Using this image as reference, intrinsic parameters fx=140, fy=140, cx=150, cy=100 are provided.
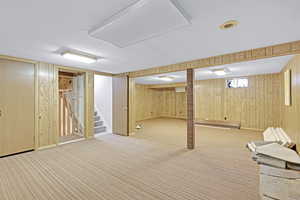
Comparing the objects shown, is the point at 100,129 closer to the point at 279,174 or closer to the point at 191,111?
the point at 191,111

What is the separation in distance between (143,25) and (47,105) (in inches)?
138

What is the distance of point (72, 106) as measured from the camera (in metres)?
5.51

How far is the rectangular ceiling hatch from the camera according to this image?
4.65ft

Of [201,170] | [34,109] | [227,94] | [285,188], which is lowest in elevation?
[201,170]

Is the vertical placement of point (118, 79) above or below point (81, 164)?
→ above

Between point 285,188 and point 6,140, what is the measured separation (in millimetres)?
4941

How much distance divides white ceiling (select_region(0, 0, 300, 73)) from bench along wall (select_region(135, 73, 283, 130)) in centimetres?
407

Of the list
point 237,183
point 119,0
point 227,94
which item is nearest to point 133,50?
point 119,0

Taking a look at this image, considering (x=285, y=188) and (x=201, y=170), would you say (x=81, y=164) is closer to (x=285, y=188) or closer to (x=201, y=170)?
(x=201, y=170)

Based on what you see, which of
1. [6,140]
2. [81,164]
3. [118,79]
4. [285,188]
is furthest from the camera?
[118,79]

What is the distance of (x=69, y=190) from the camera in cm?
196

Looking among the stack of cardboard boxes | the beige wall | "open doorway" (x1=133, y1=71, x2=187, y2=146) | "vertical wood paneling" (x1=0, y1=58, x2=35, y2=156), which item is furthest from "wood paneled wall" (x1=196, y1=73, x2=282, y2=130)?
"vertical wood paneling" (x1=0, y1=58, x2=35, y2=156)

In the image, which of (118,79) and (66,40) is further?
(118,79)

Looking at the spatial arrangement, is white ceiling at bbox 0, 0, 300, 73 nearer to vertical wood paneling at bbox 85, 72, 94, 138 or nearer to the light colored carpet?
vertical wood paneling at bbox 85, 72, 94, 138
